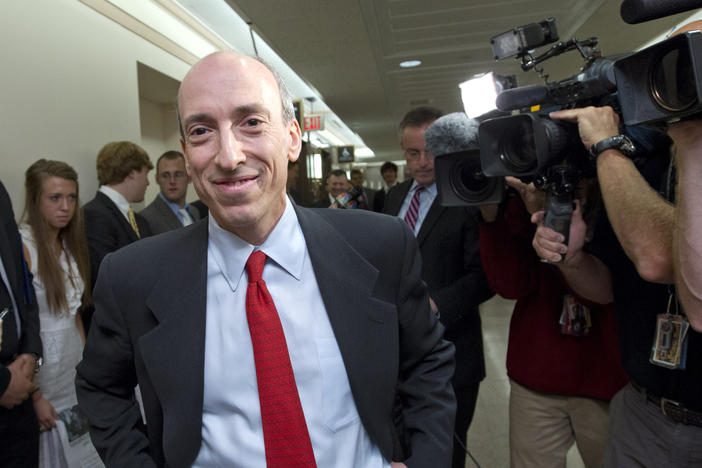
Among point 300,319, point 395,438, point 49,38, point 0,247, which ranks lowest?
point 395,438

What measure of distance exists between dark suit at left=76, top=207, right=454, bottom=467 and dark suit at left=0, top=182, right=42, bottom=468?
0.82 meters

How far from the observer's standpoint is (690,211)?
70cm

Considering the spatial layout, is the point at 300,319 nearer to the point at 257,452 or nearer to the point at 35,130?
the point at 257,452

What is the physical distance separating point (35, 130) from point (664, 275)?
296 centimetres

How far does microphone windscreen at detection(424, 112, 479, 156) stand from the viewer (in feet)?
4.36

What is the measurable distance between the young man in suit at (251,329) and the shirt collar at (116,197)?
6.06 feet

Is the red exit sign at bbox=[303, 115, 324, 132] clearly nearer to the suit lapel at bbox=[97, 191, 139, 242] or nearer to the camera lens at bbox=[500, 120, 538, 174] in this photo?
the suit lapel at bbox=[97, 191, 139, 242]

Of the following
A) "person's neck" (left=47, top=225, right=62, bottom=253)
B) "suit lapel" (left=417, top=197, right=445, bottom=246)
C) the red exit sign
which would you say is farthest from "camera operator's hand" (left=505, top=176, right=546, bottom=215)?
the red exit sign

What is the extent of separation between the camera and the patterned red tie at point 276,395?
31.6 inches

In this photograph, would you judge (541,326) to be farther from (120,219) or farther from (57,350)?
(120,219)

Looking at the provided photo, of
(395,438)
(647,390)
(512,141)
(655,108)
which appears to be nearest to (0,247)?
(395,438)

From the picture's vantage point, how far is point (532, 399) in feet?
4.97

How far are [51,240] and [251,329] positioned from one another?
182 centimetres

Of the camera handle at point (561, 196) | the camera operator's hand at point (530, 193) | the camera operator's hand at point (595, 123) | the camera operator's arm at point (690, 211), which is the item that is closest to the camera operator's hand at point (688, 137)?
the camera operator's arm at point (690, 211)
